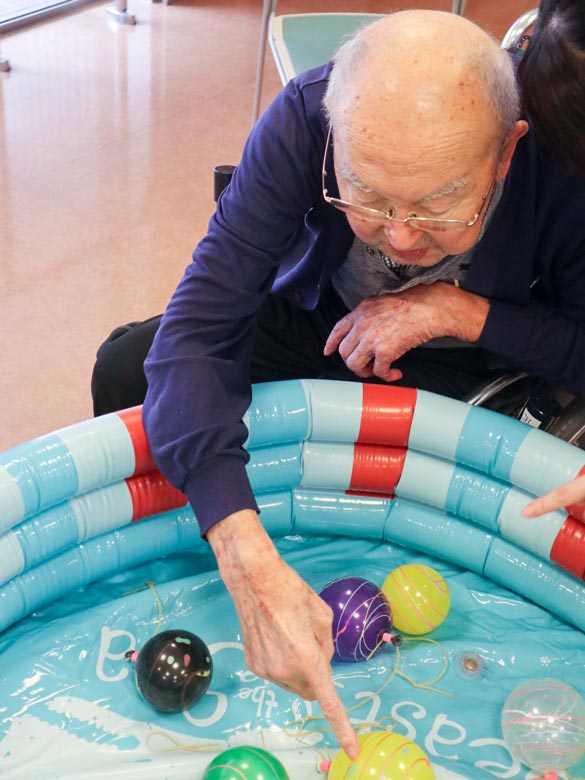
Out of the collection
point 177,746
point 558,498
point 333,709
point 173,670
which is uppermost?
point 558,498

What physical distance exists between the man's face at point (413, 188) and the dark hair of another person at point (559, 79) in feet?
0.36

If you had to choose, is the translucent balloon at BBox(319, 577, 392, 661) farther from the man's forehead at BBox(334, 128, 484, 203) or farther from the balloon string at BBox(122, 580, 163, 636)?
the man's forehead at BBox(334, 128, 484, 203)

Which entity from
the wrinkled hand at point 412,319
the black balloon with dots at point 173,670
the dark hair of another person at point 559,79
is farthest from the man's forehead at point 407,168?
the black balloon with dots at point 173,670

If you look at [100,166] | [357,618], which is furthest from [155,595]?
[100,166]

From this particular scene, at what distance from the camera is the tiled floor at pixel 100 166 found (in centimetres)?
260

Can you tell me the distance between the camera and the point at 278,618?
1.26m

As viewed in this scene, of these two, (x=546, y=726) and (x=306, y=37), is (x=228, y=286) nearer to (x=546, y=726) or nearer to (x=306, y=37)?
(x=546, y=726)

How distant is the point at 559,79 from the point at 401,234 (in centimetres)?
28

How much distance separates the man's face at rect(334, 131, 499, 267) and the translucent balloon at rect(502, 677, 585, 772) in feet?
2.29

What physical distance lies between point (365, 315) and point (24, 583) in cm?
71

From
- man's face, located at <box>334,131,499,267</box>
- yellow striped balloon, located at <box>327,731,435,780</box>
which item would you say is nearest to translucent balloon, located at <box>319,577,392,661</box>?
yellow striped balloon, located at <box>327,731,435,780</box>

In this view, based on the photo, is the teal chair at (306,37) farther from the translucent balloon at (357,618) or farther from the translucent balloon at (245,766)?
the translucent balloon at (245,766)

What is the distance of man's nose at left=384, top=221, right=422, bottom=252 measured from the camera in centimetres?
130

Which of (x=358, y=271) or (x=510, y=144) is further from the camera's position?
(x=358, y=271)
